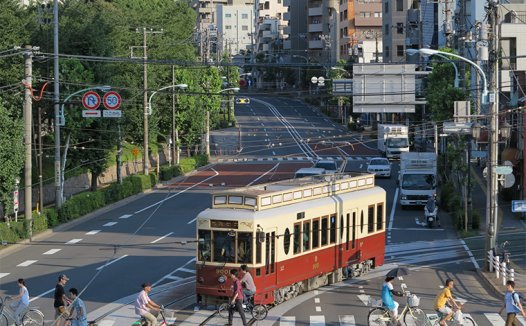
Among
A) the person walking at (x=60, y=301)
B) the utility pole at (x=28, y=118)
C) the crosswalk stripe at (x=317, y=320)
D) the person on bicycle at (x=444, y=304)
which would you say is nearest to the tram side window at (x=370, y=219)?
the crosswalk stripe at (x=317, y=320)

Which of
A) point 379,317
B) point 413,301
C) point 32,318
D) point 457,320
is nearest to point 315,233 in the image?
point 379,317

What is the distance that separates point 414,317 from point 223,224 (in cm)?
566

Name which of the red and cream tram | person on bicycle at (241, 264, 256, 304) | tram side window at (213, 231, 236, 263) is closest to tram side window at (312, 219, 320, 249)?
the red and cream tram

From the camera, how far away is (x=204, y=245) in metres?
26.9

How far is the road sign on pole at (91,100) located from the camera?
2170 inches

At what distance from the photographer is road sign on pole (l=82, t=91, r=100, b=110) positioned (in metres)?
55.1

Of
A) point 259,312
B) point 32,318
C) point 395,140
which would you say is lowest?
point 259,312

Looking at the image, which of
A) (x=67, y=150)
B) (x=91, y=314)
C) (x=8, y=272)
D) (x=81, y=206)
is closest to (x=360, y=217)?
(x=91, y=314)

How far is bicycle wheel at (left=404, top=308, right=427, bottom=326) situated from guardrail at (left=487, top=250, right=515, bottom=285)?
8681 mm

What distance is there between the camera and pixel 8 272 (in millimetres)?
36125

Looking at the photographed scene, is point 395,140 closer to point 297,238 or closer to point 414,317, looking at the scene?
point 297,238

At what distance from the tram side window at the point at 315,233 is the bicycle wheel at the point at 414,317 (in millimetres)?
5810

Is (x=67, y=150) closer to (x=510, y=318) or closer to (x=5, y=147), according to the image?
(x=5, y=147)

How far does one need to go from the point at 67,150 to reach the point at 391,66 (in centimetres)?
2406
